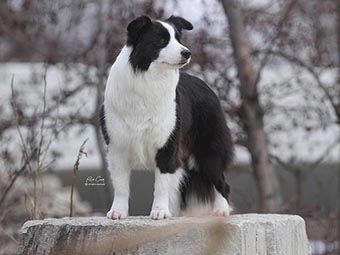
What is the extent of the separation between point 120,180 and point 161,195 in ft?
0.85

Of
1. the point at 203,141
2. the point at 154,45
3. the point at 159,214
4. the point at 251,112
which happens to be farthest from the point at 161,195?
the point at 251,112

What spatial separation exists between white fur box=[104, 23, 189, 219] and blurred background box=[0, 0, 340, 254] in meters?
3.45

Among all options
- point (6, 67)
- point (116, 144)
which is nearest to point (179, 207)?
point (116, 144)

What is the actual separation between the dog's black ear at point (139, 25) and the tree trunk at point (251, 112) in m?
4.07

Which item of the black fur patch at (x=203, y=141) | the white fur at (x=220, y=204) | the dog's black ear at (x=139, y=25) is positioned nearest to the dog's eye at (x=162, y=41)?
the dog's black ear at (x=139, y=25)

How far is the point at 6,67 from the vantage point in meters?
11.7

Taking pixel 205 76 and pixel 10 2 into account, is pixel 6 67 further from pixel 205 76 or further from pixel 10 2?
pixel 205 76

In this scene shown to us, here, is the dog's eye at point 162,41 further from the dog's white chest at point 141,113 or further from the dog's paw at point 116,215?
the dog's paw at point 116,215

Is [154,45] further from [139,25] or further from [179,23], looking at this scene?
[179,23]

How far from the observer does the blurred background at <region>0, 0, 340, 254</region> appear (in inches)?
341

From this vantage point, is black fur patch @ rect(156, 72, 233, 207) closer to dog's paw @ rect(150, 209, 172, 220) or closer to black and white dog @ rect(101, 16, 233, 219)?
black and white dog @ rect(101, 16, 233, 219)

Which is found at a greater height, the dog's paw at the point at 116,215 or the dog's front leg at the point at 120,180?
the dog's front leg at the point at 120,180

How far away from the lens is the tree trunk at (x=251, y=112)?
861 cm

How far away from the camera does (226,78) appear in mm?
8930
